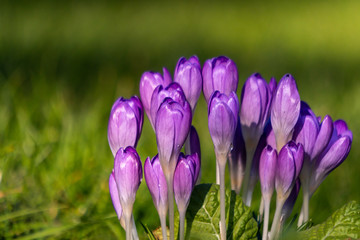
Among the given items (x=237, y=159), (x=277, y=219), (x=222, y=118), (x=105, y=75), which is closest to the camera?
(x=222, y=118)

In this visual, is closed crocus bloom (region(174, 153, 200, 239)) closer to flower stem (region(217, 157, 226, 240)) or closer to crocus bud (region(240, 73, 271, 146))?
flower stem (region(217, 157, 226, 240))

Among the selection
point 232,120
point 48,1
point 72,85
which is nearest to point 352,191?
point 232,120

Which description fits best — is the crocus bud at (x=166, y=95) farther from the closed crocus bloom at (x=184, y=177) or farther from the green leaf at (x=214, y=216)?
the green leaf at (x=214, y=216)

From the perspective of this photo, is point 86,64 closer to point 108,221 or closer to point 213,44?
point 213,44

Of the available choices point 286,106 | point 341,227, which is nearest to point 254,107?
point 286,106

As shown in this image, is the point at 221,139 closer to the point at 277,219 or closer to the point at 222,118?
the point at 222,118
